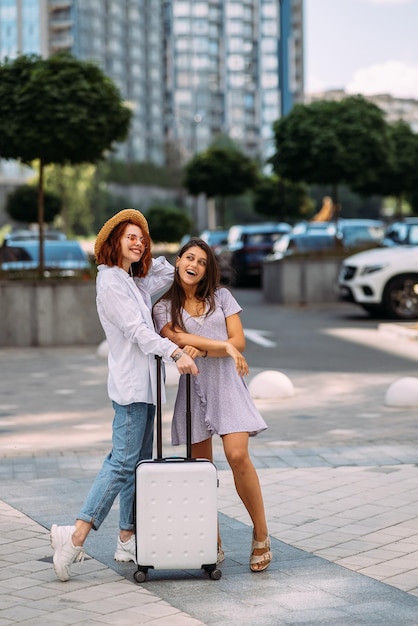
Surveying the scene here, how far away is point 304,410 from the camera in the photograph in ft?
36.5

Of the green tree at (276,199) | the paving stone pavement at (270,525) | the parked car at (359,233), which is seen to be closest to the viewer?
the paving stone pavement at (270,525)

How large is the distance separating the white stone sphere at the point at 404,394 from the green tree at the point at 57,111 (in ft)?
25.6

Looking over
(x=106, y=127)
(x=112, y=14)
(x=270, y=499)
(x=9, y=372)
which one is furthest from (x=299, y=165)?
(x=112, y=14)

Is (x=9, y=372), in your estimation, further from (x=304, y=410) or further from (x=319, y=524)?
(x=319, y=524)

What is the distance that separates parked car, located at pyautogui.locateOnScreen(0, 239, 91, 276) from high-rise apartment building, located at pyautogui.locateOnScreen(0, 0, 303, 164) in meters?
87.5

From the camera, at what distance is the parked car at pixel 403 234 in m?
25.1

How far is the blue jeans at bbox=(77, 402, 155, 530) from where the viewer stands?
19.1ft

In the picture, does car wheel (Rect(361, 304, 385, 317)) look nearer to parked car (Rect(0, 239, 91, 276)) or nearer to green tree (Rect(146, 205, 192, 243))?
parked car (Rect(0, 239, 91, 276))

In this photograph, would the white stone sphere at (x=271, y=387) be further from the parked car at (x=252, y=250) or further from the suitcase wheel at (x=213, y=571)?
the parked car at (x=252, y=250)

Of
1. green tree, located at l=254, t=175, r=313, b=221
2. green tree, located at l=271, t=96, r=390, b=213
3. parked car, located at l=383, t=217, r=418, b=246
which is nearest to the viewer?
parked car, located at l=383, t=217, r=418, b=246

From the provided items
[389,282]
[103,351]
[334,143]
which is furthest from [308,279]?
[103,351]

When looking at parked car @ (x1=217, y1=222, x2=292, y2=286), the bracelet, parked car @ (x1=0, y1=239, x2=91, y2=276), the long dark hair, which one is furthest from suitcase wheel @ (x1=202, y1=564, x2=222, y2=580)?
parked car @ (x1=217, y1=222, x2=292, y2=286)

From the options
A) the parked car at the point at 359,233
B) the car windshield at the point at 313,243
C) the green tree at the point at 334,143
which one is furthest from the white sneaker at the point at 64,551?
the parked car at the point at 359,233

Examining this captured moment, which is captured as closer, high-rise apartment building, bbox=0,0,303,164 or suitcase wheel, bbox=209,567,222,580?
suitcase wheel, bbox=209,567,222,580
